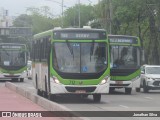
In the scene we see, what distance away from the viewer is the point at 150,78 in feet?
113

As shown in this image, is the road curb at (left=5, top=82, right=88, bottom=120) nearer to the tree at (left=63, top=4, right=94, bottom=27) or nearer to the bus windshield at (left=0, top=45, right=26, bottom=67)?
the bus windshield at (left=0, top=45, right=26, bottom=67)


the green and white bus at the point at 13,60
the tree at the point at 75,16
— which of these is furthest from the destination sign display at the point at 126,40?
the tree at the point at 75,16

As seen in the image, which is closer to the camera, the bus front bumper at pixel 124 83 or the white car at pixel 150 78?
the bus front bumper at pixel 124 83

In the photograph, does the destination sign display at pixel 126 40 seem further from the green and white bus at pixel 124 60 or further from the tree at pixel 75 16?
the tree at pixel 75 16

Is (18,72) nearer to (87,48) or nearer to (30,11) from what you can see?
(87,48)

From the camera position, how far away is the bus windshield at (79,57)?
79.9ft

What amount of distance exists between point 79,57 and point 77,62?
23cm

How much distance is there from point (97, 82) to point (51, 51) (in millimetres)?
2373

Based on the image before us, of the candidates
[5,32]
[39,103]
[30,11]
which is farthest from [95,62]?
[30,11]

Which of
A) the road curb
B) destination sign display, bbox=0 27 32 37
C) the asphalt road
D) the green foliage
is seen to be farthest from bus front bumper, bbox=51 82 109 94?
destination sign display, bbox=0 27 32 37

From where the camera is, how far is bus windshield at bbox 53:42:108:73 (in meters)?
24.4

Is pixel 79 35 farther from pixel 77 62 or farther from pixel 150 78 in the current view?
pixel 150 78

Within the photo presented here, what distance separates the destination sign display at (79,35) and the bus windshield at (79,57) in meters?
0.27

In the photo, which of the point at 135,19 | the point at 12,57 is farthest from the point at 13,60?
the point at 135,19
